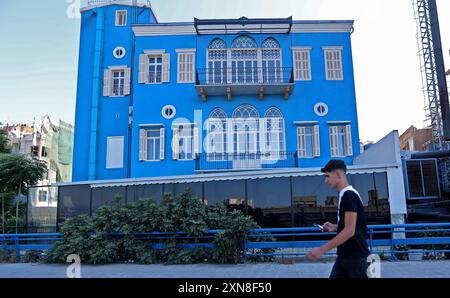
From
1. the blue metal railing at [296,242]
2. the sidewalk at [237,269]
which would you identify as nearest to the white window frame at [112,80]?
the blue metal railing at [296,242]

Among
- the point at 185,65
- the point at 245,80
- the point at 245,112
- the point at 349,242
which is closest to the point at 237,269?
the point at 349,242

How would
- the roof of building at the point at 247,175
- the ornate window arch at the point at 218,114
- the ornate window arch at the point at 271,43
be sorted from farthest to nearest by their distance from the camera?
the ornate window arch at the point at 271,43
the ornate window arch at the point at 218,114
the roof of building at the point at 247,175

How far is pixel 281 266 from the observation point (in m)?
8.04

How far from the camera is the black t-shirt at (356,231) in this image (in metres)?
2.58

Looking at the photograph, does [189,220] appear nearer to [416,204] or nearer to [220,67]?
[220,67]

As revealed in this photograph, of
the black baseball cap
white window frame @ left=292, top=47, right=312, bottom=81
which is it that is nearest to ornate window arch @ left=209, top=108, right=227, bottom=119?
white window frame @ left=292, top=47, right=312, bottom=81

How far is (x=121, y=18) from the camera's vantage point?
1886 cm

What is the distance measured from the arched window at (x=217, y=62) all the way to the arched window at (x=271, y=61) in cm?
190

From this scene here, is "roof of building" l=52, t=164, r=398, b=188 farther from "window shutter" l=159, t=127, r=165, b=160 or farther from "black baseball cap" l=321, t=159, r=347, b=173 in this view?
"black baseball cap" l=321, t=159, r=347, b=173

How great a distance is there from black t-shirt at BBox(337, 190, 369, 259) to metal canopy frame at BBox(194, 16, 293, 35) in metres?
→ 15.2

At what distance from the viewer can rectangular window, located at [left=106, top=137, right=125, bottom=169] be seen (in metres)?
17.5

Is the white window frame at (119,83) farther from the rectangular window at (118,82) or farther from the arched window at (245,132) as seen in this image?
the arched window at (245,132)

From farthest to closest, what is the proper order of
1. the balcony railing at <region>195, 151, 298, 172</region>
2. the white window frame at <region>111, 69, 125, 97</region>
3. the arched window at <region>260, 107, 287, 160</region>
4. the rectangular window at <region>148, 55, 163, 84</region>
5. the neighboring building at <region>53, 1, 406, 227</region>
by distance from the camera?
the white window frame at <region>111, 69, 125, 97</region>
the rectangular window at <region>148, 55, 163, 84</region>
the neighboring building at <region>53, 1, 406, 227</region>
the arched window at <region>260, 107, 287, 160</region>
the balcony railing at <region>195, 151, 298, 172</region>
